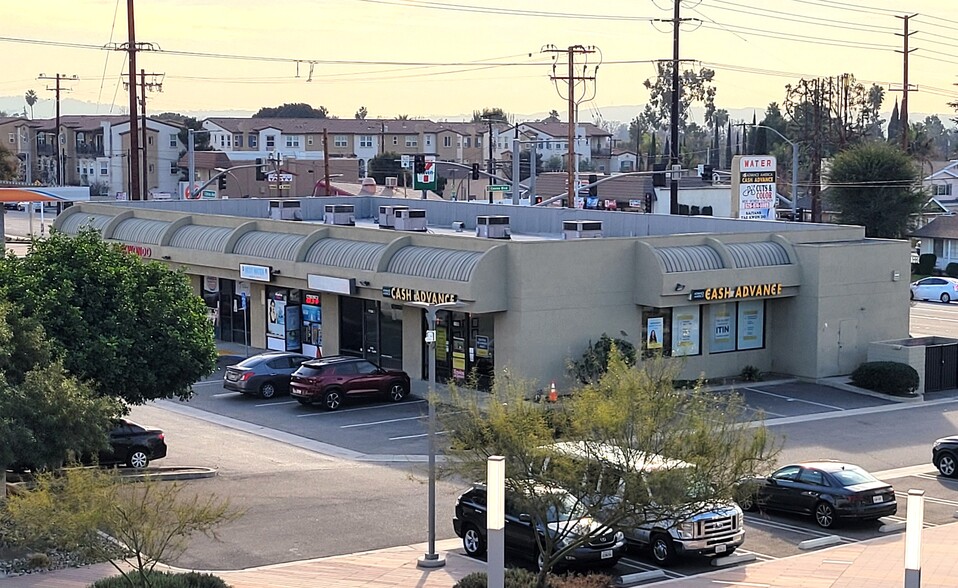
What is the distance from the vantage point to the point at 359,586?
2084 cm

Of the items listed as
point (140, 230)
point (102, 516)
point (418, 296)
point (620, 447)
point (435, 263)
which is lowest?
point (102, 516)

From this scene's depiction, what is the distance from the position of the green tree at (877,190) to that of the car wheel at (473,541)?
52.2m

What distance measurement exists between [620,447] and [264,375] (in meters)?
21.5

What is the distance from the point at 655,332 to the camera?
39344mm

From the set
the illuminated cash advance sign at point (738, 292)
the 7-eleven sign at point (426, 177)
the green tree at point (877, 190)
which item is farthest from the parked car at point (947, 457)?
the 7-eleven sign at point (426, 177)

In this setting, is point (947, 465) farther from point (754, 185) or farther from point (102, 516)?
point (754, 185)

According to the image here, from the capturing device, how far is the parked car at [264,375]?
38.3 m

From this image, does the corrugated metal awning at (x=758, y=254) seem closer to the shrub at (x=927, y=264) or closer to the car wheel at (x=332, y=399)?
the car wheel at (x=332, y=399)

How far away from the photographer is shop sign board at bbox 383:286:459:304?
1468 inches

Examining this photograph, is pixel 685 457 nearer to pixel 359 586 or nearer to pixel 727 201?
pixel 359 586

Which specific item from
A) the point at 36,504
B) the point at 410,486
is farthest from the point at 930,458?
the point at 36,504

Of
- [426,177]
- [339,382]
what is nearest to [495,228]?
A: [339,382]

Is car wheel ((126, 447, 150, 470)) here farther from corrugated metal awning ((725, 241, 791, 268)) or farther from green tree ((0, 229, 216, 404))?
corrugated metal awning ((725, 241, 791, 268))

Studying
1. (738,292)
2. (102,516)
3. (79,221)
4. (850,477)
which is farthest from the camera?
(79,221)
